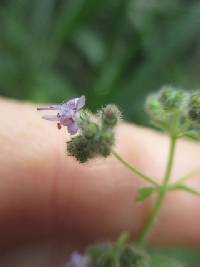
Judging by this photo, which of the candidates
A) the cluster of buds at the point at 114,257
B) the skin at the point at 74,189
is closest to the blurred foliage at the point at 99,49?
the skin at the point at 74,189

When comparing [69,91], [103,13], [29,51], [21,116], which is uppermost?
[103,13]

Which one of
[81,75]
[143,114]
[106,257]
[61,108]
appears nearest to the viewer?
[61,108]

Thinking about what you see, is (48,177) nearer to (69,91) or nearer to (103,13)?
(69,91)

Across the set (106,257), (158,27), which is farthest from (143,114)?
(106,257)

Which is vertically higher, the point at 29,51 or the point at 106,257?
the point at 29,51

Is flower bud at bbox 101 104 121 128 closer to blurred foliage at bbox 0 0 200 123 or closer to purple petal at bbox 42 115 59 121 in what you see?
purple petal at bbox 42 115 59 121

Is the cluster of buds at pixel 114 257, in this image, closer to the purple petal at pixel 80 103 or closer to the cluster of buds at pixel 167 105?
the cluster of buds at pixel 167 105

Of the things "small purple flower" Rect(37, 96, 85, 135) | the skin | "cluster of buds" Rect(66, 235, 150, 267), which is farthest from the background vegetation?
"small purple flower" Rect(37, 96, 85, 135)
